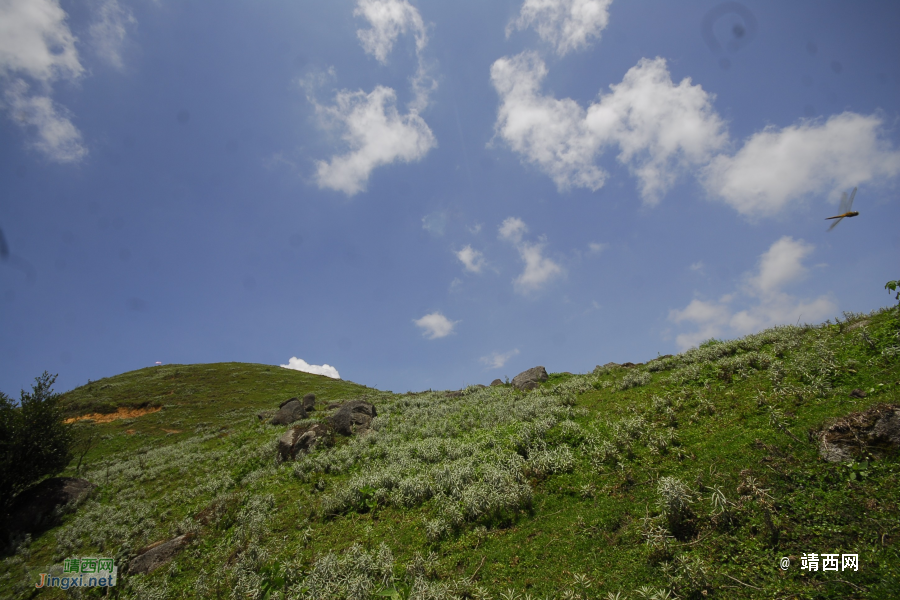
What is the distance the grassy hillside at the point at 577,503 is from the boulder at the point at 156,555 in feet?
1.53

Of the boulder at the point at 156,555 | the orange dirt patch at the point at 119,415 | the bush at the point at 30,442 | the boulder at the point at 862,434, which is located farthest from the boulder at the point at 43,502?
the boulder at the point at 862,434

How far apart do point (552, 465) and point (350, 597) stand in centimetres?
812

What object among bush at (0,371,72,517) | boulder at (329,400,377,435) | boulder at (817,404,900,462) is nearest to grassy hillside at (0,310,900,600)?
boulder at (817,404,900,462)

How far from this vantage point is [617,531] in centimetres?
970

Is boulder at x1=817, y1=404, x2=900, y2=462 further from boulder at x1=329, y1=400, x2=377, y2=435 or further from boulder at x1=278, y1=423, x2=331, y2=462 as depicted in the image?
boulder at x1=278, y1=423, x2=331, y2=462

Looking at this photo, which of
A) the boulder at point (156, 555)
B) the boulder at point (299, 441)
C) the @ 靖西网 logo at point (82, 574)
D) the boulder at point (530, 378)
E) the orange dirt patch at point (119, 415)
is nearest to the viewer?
the boulder at point (156, 555)

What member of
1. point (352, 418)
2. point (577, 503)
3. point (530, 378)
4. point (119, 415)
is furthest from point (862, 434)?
point (119, 415)

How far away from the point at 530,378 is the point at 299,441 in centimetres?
2017

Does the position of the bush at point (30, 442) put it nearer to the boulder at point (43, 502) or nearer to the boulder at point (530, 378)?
the boulder at point (43, 502)

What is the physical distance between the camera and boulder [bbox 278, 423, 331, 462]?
24.8 metres

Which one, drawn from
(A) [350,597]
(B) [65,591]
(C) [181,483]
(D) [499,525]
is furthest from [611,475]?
(C) [181,483]

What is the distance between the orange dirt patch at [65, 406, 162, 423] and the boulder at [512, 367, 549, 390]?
199ft

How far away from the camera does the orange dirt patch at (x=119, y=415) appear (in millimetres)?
53566

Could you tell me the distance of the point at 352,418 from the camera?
28281 millimetres
